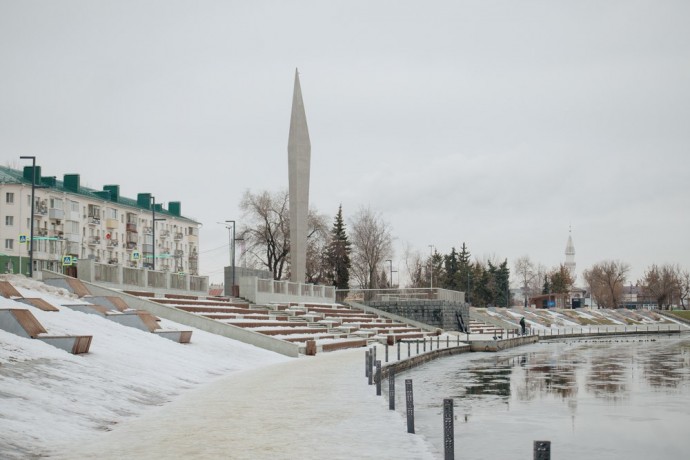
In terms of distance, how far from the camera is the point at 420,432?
14.3m

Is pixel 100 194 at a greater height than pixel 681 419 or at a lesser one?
greater

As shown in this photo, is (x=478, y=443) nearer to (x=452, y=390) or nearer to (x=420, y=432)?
(x=420, y=432)

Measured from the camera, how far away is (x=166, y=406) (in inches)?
659

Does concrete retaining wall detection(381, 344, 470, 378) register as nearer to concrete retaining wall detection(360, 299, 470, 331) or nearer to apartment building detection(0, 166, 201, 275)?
concrete retaining wall detection(360, 299, 470, 331)

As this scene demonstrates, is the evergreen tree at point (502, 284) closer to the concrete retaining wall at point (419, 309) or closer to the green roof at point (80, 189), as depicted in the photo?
the green roof at point (80, 189)

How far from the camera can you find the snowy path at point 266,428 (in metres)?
11.1

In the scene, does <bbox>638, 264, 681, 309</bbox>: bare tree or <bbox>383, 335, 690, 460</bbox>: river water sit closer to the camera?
<bbox>383, 335, 690, 460</bbox>: river water

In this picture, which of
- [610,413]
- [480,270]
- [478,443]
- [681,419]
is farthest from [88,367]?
[480,270]

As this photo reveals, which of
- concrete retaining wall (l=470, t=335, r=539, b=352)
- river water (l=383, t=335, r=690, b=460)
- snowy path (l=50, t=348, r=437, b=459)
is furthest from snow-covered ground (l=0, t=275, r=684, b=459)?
concrete retaining wall (l=470, t=335, r=539, b=352)

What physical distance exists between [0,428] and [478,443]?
7.14 m

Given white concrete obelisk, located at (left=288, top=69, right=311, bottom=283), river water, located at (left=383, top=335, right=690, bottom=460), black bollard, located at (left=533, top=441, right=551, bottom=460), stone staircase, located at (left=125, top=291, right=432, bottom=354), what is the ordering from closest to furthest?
black bollard, located at (left=533, top=441, right=551, bottom=460)
river water, located at (left=383, top=335, right=690, bottom=460)
stone staircase, located at (left=125, top=291, right=432, bottom=354)
white concrete obelisk, located at (left=288, top=69, right=311, bottom=283)

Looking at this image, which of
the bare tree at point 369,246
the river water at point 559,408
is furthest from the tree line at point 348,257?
the river water at point 559,408

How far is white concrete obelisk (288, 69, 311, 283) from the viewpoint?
5656cm

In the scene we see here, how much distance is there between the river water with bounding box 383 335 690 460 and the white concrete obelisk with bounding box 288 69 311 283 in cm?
2496
